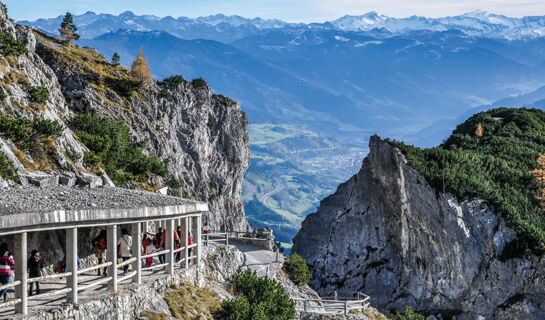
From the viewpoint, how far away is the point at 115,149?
5856 centimetres

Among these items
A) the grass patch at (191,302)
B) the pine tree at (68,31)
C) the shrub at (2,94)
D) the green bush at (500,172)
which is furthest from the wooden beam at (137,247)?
the pine tree at (68,31)

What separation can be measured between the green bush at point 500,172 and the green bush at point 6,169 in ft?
140

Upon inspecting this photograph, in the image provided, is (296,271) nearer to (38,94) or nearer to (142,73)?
(38,94)

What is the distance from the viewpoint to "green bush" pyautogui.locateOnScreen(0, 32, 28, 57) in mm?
46938

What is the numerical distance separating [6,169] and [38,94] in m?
16.1

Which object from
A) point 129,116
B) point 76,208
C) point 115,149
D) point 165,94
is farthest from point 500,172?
point 76,208

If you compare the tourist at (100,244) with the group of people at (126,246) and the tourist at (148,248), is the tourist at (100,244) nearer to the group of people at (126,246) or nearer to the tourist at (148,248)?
the group of people at (126,246)

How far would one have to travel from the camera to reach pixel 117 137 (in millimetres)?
59906

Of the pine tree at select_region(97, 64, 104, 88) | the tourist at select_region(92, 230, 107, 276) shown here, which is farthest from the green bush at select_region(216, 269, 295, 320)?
the pine tree at select_region(97, 64, 104, 88)

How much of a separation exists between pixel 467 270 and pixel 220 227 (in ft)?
117

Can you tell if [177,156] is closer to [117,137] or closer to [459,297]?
[117,137]

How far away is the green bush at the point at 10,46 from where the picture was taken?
4694 cm

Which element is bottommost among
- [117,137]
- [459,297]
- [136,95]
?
[459,297]

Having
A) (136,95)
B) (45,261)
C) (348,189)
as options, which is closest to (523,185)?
(348,189)
